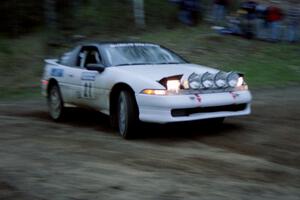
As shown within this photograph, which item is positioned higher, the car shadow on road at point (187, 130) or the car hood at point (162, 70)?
the car hood at point (162, 70)

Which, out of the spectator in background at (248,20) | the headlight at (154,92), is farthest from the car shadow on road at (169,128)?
the spectator in background at (248,20)

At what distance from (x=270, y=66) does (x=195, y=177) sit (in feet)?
38.8

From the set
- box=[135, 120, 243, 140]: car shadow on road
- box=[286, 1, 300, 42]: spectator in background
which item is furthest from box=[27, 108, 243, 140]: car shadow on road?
box=[286, 1, 300, 42]: spectator in background

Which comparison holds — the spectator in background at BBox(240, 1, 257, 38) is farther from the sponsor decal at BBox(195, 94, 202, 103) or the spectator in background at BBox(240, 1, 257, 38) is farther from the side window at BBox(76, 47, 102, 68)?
the sponsor decal at BBox(195, 94, 202, 103)

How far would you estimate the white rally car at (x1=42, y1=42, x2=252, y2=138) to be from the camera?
7129 mm

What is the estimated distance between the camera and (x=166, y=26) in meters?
21.7

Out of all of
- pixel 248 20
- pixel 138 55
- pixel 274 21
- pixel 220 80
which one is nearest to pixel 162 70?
pixel 220 80

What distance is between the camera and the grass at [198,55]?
1562 cm

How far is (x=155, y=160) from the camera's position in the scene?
6094mm

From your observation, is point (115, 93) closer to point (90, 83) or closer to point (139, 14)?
point (90, 83)

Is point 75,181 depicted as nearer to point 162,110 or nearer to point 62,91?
point 162,110

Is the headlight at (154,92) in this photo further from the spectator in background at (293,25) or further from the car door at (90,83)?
the spectator in background at (293,25)

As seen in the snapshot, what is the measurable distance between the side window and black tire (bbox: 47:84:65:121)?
0.79m

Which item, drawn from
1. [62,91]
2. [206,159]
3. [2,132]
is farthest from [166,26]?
[206,159]
